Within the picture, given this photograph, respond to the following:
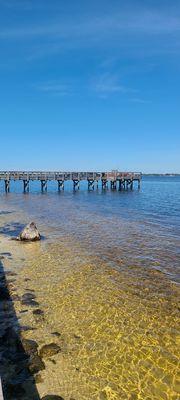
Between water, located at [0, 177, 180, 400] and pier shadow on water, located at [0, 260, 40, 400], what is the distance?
237mm

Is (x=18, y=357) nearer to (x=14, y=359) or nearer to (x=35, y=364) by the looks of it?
(x=14, y=359)

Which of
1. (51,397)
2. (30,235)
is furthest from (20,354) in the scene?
(30,235)

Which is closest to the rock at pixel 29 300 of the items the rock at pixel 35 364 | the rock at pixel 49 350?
the rock at pixel 49 350

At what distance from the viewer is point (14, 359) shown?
26.4 feet

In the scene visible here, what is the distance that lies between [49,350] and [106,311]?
8.93ft

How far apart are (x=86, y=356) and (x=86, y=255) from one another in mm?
A: 9389

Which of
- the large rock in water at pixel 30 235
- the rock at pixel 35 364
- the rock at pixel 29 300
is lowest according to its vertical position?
the rock at pixel 35 364

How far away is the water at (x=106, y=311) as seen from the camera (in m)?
7.30

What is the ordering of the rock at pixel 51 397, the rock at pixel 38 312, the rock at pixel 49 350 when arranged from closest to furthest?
the rock at pixel 51 397 → the rock at pixel 49 350 → the rock at pixel 38 312

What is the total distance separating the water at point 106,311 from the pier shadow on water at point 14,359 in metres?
0.24

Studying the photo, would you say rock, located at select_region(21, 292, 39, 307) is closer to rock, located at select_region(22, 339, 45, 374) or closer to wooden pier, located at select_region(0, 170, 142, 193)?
rock, located at select_region(22, 339, 45, 374)

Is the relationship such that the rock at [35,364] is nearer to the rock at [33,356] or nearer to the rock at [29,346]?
the rock at [33,356]

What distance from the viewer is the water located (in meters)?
7.30

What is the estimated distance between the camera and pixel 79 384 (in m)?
7.16
